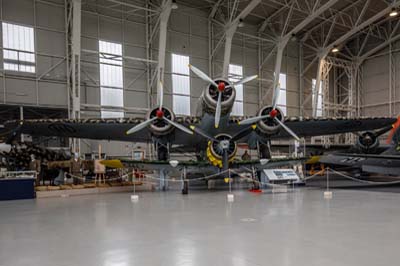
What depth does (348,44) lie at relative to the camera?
37.9 meters

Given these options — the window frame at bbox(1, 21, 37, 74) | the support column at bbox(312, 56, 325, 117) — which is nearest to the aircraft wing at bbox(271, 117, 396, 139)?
the support column at bbox(312, 56, 325, 117)

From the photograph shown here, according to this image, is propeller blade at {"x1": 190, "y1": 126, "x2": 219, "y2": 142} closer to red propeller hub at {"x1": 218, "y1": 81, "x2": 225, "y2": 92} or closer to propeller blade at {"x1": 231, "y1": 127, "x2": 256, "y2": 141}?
propeller blade at {"x1": 231, "y1": 127, "x2": 256, "y2": 141}

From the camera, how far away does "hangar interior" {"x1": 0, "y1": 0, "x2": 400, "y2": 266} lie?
5957mm

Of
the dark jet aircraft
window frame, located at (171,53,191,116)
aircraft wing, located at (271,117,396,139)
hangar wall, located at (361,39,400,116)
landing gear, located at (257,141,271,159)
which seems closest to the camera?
the dark jet aircraft

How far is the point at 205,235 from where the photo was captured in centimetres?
600

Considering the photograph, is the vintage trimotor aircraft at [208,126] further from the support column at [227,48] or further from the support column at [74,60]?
the support column at [227,48]

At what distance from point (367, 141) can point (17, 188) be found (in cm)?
1828

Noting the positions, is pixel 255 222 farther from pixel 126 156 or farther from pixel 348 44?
pixel 348 44

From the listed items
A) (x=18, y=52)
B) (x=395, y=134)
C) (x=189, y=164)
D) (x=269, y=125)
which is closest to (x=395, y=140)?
(x=395, y=134)

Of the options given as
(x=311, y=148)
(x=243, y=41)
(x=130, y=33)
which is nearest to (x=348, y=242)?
(x=311, y=148)

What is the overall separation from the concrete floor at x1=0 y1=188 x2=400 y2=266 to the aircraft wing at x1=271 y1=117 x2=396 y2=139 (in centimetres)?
747

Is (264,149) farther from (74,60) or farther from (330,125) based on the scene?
(74,60)

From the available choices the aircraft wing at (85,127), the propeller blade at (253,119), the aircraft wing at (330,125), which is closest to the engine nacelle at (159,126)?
the aircraft wing at (85,127)

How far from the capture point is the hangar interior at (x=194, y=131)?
5.96 m
